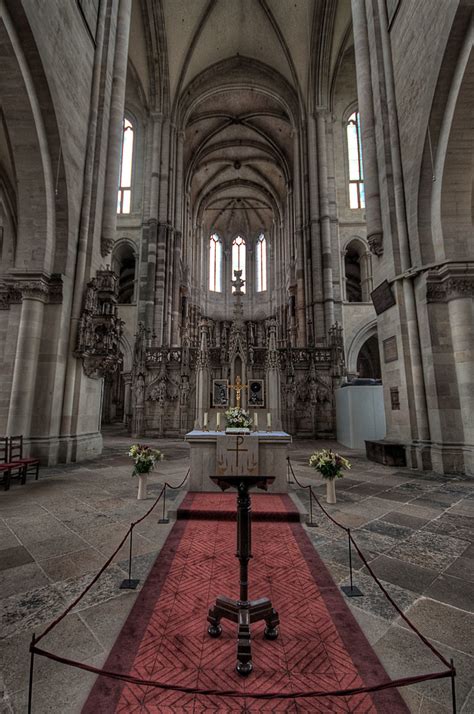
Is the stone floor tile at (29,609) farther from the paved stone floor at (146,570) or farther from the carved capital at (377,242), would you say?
the carved capital at (377,242)

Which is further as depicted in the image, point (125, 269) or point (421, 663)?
point (125, 269)

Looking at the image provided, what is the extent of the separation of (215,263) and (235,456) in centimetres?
3570

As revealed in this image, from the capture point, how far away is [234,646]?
2.20 meters

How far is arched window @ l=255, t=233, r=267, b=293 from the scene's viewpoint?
38.2m

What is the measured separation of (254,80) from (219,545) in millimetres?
29095

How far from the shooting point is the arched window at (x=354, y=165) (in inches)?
834

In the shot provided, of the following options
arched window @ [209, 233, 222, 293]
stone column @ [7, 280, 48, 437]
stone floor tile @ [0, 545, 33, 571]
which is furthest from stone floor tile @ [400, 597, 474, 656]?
arched window @ [209, 233, 222, 293]

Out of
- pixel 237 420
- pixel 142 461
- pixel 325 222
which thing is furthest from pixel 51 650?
pixel 325 222

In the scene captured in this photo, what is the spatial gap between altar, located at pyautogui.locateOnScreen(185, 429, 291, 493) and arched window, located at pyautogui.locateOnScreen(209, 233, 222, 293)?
33303mm

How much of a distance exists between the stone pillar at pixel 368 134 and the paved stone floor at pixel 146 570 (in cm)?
724

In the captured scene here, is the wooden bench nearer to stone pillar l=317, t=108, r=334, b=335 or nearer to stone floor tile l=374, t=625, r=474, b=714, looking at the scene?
stone floor tile l=374, t=625, r=474, b=714

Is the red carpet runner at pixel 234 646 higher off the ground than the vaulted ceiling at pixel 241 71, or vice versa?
the vaulted ceiling at pixel 241 71

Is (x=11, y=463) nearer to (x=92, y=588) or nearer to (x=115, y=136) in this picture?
(x=92, y=588)

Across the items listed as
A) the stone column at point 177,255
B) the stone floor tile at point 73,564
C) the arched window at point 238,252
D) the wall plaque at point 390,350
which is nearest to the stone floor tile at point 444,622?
the stone floor tile at point 73,564
